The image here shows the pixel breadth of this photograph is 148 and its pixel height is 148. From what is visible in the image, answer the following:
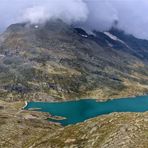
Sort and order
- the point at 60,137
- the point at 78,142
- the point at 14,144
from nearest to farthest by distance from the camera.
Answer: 1. the point at 78,142
2. the point at 60,137
3. the point at 14,144

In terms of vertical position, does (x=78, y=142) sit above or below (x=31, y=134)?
above

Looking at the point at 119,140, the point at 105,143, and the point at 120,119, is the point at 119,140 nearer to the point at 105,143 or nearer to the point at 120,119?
the point at 105,143

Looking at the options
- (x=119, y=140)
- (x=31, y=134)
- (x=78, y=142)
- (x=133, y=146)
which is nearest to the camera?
(x=133, y=146)

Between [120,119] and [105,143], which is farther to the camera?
[120,119]

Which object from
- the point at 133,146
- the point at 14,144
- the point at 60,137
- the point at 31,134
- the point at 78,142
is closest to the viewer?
the point at 133,146

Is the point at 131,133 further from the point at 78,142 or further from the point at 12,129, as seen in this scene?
the point at 12,129

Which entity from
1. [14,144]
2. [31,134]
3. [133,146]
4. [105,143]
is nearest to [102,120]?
[105,143]

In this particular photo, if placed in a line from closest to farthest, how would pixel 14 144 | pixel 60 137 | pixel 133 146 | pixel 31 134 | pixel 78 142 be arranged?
pixel 133 146, pixel 78 142, pixel 60 137, pixel 14 144, pixel 31 134

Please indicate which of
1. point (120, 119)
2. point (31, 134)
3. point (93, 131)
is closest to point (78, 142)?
point (93, 131)

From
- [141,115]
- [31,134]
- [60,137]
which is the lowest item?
[31,134]
